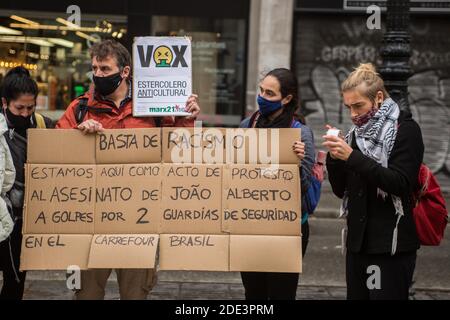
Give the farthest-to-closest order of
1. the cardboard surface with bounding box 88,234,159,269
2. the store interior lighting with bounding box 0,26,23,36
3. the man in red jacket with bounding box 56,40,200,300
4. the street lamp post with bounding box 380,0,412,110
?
the store interior lighting with bounding box 0,26,23,36, the street lamp post with bounding box 380,0,412,110, the man in red jacket with bounding box 56,40,200,300, the cardboard surface with bounding box 88,234,159,269

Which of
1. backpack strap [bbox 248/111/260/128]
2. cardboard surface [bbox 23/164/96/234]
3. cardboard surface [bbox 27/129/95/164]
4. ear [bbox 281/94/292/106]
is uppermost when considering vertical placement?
ear [bbox 281/94/292/106]

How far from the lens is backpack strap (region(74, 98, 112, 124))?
13.0 feet

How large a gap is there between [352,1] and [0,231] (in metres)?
8.91

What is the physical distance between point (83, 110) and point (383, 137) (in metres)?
1.77

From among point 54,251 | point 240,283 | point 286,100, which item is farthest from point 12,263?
point 240,283

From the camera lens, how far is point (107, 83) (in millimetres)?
3889

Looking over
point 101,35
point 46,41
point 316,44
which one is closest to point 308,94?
point 316,44

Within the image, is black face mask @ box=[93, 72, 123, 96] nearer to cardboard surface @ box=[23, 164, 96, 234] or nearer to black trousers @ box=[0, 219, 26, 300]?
cardboard surface @ box=[23, 164, 96, 234]

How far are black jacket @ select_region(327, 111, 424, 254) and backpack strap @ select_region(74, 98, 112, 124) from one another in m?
1.47

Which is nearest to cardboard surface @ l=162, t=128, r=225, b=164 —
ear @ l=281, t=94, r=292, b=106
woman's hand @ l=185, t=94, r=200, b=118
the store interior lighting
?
woman's hand @ l=185, t=94, r=200, b=118

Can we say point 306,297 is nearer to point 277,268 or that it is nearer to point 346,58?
point 277,268

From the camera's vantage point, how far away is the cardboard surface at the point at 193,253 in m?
3.75

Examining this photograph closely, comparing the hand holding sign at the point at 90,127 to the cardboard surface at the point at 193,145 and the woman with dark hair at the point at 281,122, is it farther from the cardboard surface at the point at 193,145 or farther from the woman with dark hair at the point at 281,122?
the woman with dark hair at the point at 281,122
